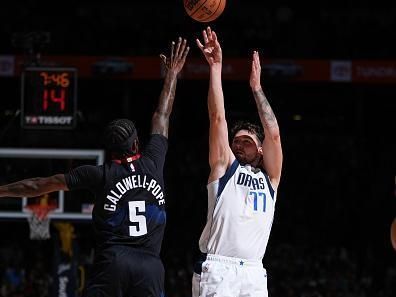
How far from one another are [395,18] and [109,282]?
49.8ft

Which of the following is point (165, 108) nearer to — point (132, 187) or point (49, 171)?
point (132, 187)

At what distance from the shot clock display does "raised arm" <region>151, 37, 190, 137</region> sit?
523 centimetres

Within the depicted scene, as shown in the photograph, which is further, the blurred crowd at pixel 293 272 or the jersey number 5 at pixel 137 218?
the blurred crowd at pixel 293 272

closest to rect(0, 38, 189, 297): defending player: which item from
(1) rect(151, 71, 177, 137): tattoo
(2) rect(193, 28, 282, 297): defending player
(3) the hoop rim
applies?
(1) rect(151, 71, 177, 137): tattoo

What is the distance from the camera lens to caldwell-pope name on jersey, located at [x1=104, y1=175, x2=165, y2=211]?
205 inches

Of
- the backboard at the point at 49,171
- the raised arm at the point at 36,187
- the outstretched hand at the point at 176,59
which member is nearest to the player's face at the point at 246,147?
the outstretched hand at the point at 176,59

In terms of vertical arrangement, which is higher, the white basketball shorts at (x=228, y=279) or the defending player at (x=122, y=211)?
the defending player at (x=122, y=211)

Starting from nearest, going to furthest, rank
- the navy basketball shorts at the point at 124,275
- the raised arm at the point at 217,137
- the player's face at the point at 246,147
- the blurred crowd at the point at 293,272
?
the navy basketball shorts at the point at 124,275 → the raised arm at the point at 217,137 → the player's face at the point at 246,147 → the blurred crowd at the point at 293,272

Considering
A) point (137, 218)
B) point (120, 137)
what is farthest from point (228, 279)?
point (120, 137)

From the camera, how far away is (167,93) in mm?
5953

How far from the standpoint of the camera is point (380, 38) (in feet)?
57.1

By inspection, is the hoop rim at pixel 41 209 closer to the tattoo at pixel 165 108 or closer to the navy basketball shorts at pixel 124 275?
the tattoo at pixel 165 108

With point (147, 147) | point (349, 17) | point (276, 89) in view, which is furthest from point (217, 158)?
point (349, 17)

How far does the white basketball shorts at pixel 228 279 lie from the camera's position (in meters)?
5.56
